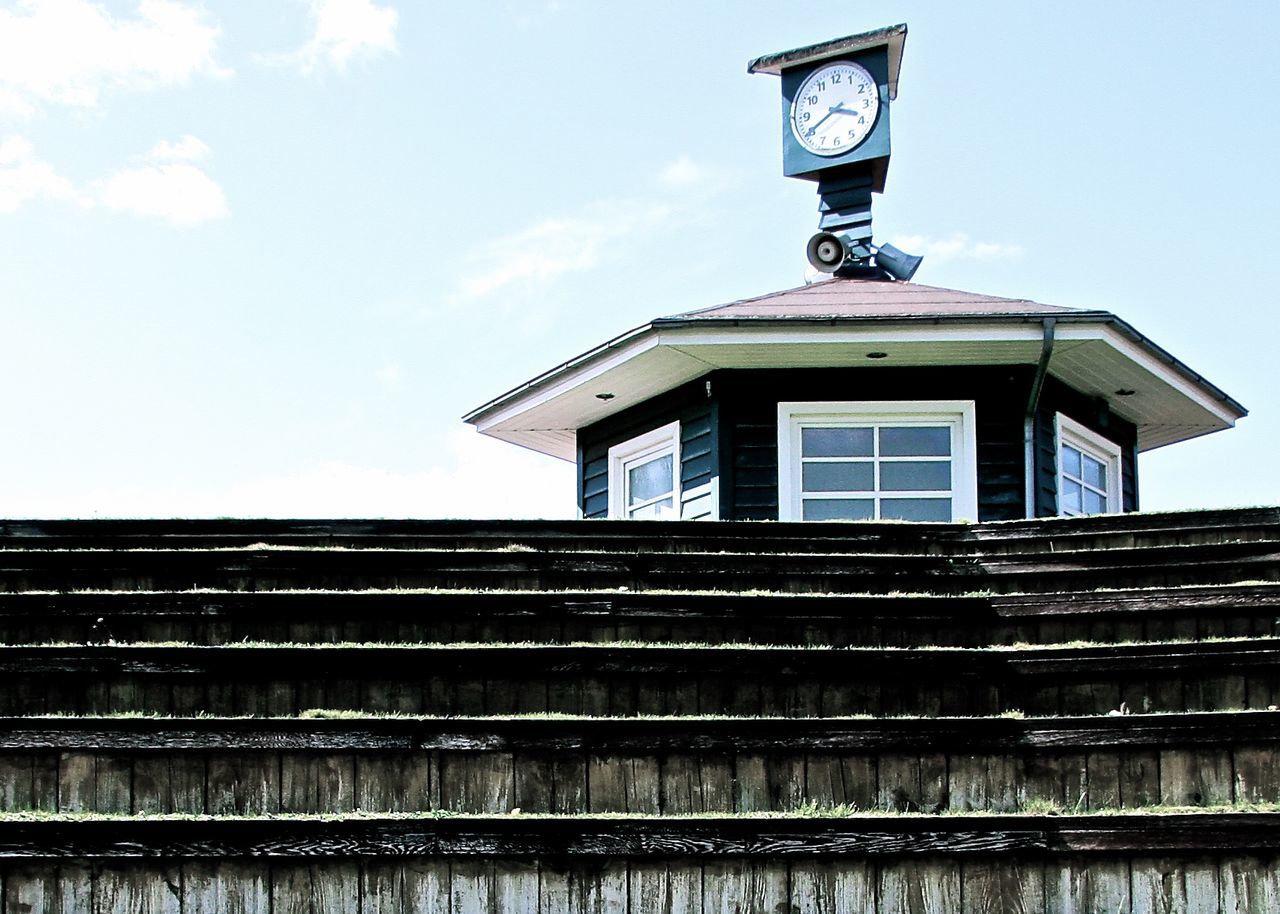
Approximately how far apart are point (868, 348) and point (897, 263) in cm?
313

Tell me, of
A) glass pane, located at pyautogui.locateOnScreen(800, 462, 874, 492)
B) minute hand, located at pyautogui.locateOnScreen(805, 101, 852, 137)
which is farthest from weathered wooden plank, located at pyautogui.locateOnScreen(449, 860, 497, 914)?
minute hand, located at pyautogui.locateOnScreen(805, 101, 852, 137)

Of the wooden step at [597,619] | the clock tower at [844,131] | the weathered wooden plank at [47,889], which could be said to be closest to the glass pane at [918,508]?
the clock tower at [844,131]

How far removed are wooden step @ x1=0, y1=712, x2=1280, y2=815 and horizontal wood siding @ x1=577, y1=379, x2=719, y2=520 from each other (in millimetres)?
7493

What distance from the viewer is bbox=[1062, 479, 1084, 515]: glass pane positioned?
53.7 feet

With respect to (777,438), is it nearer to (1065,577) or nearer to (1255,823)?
(1065,577)

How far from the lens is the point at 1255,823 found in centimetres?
689

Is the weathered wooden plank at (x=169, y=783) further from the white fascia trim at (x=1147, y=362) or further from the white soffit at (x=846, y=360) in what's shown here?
the white fascia trim at (x=1147, y=362)

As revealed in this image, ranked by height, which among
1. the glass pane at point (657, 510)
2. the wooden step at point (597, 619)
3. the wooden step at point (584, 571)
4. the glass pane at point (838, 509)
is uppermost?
the glass pane at point (657, 510)

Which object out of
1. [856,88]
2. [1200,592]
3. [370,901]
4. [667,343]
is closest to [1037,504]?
[667,343]

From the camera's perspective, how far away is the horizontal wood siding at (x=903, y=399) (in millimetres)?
15445

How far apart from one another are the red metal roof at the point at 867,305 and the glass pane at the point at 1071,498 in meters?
1.95

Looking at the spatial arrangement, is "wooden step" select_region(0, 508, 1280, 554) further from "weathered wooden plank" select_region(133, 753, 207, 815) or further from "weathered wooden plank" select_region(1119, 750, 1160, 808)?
"weathered wooden plank" select_region(1119, 750, 1160, 808)

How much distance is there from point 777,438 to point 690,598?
6564 millimetres

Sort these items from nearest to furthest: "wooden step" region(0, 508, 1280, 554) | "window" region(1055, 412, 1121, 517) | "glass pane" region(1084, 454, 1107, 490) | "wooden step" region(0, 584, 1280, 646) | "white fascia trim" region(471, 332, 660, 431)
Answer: "wooden step" region(0, 584, 1280, 646), "wooden step" region(0, 508, 1280, 554), "white fascia trim" region(471, 332, 660, 431), "window" region(1055, 412, 1121, 517), "glass pane" region(1084, 454, 1107, 490)
